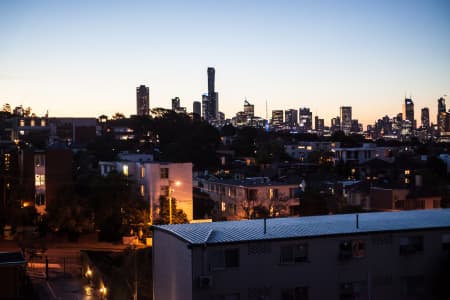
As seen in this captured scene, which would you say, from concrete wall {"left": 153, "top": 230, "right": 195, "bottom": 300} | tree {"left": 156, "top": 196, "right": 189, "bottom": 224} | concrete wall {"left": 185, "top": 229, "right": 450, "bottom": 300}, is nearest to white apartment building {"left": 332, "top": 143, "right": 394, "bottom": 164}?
tree {"left": 156, "top": 196, "right": 189, "bottom": 224}

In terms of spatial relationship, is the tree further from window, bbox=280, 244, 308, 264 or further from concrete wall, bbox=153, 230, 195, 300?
window, bbox=280, 244, 308, 264

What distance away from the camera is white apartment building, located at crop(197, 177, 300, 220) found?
3162 cm

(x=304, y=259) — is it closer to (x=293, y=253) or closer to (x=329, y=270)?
(x=293, y=253)

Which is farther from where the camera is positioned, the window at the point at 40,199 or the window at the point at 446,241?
the window at the point at 40,199

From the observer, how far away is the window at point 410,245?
13.7m

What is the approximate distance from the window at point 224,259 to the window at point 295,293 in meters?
1.28

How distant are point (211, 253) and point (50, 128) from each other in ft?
219

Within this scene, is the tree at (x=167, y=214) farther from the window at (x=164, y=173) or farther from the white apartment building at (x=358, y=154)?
the white apartment building at (x=358, y=154)

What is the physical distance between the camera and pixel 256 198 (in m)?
32.2

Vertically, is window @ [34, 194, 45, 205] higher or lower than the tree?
higher

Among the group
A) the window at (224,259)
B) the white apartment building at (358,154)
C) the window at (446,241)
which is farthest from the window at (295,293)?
the white apartment building at (358,154)

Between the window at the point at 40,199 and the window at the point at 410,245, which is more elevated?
the window at the point at 40,199

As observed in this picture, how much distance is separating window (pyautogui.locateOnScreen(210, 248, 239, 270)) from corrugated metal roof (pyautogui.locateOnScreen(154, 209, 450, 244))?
23 cm

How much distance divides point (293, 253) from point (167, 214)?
55.9 feet
